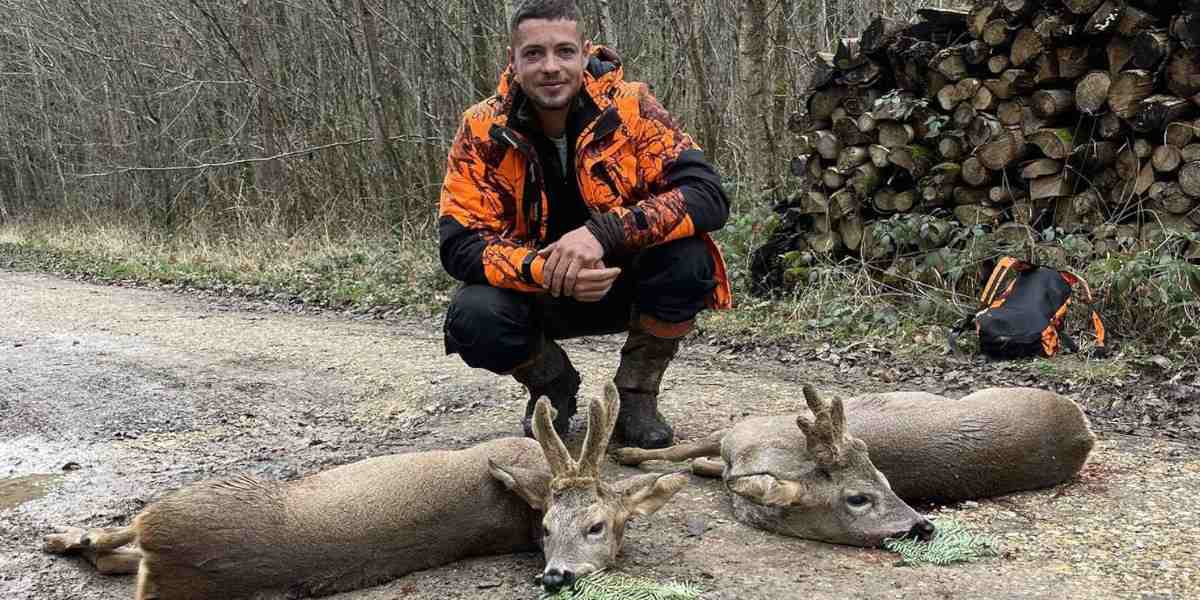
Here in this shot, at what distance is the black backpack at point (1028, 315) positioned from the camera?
5.93 meters

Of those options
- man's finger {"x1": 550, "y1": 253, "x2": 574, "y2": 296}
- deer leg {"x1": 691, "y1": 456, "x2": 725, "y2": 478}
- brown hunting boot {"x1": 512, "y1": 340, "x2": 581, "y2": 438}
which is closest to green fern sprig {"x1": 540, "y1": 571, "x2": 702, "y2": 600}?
deer leg {"x1": 691, "y1": 456, "x2": 725, "y2": 478}

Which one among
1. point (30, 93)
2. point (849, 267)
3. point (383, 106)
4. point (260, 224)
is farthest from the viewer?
point (30, 93)

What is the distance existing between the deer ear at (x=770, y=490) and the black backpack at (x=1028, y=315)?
3055mm

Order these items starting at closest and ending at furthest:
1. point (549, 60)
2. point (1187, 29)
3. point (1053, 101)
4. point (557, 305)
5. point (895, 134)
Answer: point (549, 60) → point (557, 305) → point (1187, 29) → point (1053, 101) → point (895, 134)

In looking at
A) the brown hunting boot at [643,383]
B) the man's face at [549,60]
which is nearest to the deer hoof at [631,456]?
the brown hunting boot at [643,383]

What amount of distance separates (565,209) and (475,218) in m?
0.39

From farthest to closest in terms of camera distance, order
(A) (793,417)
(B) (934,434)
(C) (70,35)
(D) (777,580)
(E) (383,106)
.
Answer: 1. (C) (70,35)
2. (E) (383,106)
3. (A) (793,417)
4. (B) (934,434)
5. (D) (777,580)

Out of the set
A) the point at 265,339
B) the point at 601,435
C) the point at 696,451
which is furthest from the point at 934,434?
the point at 265,339

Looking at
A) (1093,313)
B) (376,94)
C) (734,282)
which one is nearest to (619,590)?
(1093,313)

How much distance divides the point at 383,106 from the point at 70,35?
802 cm

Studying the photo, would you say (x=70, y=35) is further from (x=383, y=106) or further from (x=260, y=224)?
(x=383, y=106)

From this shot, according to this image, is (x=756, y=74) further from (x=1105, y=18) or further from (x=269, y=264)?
(x=269, y=264)

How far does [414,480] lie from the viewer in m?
3.31

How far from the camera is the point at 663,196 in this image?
159 inches
